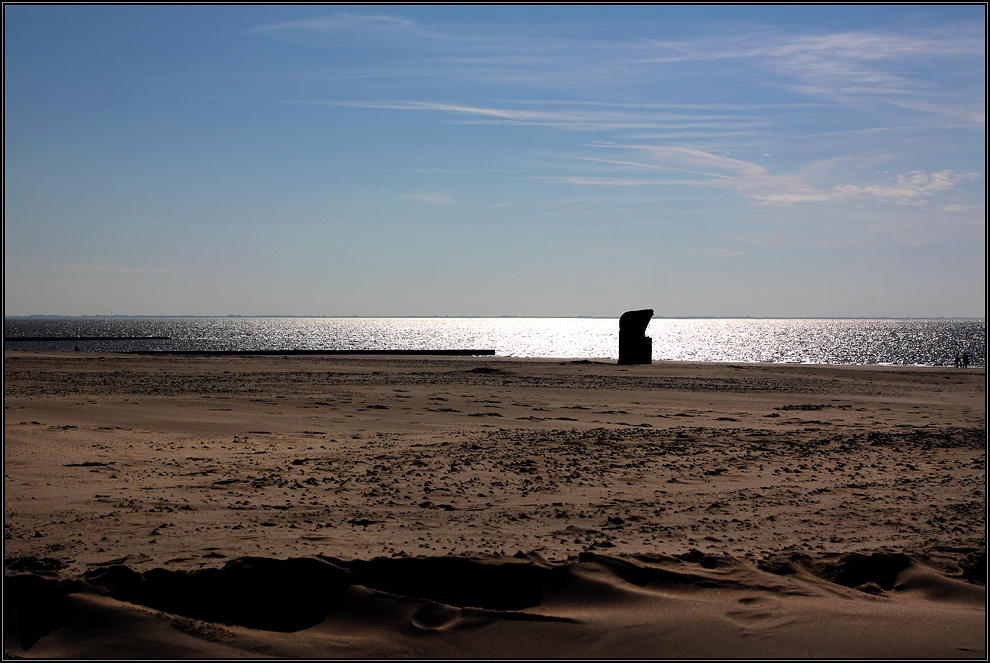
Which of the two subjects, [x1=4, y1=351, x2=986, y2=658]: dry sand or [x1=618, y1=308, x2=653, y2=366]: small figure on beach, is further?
[x1=618, y1=308, x2=653, y2=366]: small figure on beach

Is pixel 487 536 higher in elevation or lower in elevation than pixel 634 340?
lower

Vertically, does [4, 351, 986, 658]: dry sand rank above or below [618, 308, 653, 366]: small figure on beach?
below

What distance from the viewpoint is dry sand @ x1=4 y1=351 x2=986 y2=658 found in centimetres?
328

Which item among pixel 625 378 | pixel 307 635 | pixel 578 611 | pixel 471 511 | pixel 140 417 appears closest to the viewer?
pixel 307 635

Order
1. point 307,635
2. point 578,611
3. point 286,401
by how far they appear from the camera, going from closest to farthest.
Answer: point 307,635 → point 578,611 → point 286,401

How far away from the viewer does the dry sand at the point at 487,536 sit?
3281 mm

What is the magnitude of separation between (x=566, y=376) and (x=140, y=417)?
1285cm

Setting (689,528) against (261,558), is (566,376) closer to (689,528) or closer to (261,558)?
(689,528)

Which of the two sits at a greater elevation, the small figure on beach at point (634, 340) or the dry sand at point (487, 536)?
the small figure on beach at point (634, 340)

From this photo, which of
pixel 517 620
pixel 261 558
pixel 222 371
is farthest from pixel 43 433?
pixel 222 371

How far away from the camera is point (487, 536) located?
486 cm

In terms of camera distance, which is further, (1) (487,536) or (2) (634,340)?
(2) (634,340)

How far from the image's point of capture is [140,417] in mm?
10719

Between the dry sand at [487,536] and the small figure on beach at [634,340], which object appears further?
the small figure on beach at [634,340]
